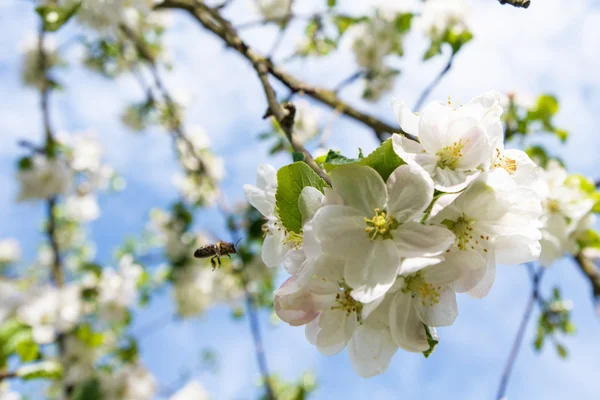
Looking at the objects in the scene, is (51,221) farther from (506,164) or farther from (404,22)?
(506,164)

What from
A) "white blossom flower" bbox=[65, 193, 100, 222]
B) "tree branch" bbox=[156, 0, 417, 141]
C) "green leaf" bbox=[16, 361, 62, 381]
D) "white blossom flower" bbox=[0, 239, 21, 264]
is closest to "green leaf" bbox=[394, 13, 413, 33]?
"tree branch" bbox=[156, 0, 417, 141]

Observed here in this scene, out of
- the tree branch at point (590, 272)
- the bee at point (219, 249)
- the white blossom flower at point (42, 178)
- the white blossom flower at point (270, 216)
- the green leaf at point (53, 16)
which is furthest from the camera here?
the white blossom flower at point (42, 178)

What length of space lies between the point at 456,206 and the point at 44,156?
3375 millimetres

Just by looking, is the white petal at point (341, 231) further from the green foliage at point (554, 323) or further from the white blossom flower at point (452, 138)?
the green foliage at point (554, 323)

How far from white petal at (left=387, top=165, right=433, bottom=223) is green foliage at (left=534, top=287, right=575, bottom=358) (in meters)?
2.05

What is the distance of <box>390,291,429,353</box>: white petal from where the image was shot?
2.49 feet

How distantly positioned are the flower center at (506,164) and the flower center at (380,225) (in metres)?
0.23

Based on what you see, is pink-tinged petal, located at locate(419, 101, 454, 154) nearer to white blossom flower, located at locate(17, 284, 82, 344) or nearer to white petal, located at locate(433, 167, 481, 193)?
white petal, located at locate(433, 167, 481, 193)

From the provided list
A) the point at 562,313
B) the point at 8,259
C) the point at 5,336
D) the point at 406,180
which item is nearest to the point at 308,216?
the point at 406,180

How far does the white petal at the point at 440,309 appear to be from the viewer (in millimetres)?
775

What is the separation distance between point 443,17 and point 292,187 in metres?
2.07

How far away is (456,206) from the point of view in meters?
0.77

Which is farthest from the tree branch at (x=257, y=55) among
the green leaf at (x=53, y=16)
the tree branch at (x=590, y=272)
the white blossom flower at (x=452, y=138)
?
the tree branch at (x=590, y=272)

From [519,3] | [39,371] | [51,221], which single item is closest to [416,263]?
[519,3]
